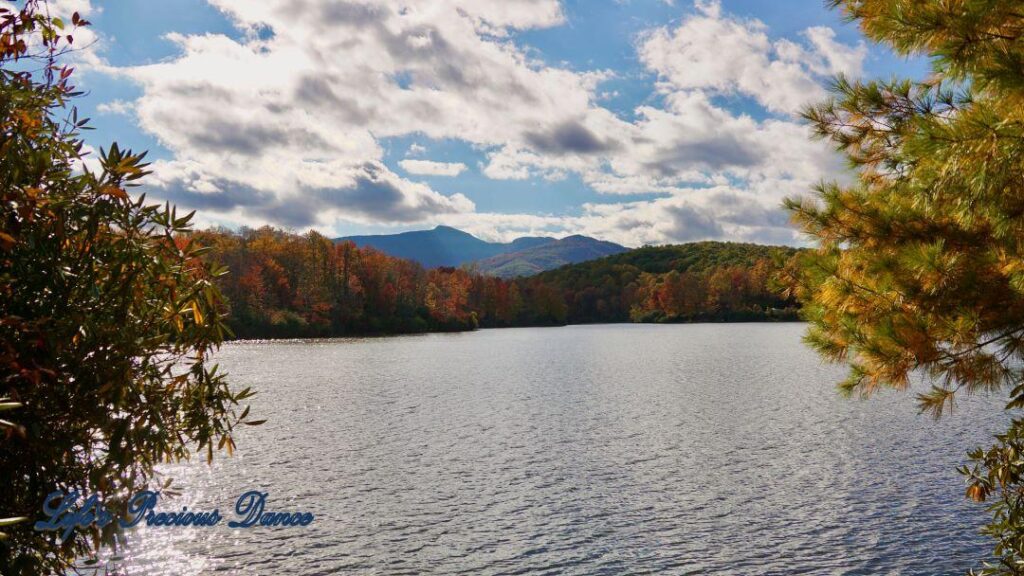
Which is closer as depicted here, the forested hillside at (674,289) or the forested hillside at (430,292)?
the forested hillside at (430,292)

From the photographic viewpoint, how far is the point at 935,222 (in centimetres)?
724

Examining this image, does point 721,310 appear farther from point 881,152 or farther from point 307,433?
point 881,152

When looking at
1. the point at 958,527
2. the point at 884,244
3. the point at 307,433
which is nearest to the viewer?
the point at 884,244

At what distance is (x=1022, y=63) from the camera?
5.09 meters

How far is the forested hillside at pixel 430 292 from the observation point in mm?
92125

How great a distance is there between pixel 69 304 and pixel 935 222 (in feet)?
28.6

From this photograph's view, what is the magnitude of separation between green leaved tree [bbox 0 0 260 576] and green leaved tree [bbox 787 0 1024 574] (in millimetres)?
6666

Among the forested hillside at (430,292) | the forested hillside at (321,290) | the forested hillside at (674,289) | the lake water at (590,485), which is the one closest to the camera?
the lake water at (590,485)

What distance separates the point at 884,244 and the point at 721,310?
149 meters

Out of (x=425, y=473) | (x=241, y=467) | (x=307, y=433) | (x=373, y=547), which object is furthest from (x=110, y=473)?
(x=307, y=433)

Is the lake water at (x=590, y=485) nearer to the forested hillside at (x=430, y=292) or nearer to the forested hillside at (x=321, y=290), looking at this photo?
the forested hillside at (x=430, y=292)

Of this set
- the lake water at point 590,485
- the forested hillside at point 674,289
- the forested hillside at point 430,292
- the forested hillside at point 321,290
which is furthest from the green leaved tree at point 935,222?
the forested hillside at point 674,289

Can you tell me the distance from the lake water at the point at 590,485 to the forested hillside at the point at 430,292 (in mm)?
18116

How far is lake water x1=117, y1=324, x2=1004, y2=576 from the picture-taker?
12914 mm
